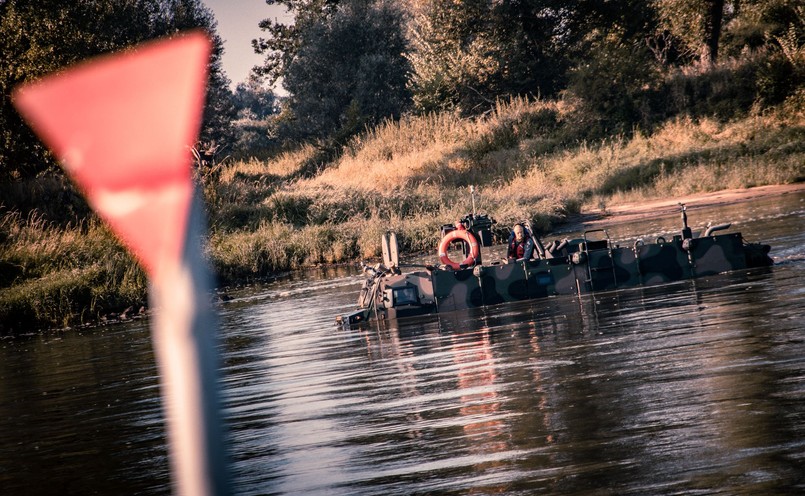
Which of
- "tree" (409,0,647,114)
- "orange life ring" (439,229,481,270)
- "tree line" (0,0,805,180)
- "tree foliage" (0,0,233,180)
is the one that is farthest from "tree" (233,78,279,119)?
"orange life ring" (439,229,481,270)

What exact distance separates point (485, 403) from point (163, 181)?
9011 millimetres

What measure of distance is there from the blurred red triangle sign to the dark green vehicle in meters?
17.6

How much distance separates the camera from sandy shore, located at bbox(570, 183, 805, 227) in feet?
116

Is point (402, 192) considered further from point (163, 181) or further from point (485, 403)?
point (163, 181)

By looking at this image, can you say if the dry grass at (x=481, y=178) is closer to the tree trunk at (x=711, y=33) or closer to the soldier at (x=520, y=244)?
the tree trunk at (x=711, y=33)

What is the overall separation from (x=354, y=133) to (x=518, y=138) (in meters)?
12.6

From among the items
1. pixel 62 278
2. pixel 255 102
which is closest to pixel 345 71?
pixel 62 278

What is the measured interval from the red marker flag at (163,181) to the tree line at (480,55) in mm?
37070

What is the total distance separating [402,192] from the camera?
42.3m

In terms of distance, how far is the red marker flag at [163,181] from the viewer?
1.60m

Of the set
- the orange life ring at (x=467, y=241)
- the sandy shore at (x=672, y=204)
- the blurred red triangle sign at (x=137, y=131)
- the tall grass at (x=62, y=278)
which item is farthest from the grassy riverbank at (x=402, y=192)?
the blurred red triangle sign at (x=137, y=131)

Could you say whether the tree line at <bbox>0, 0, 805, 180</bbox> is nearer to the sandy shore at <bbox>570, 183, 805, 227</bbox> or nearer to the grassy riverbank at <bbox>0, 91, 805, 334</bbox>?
the grassy riverbank at <bbox>0, 91, 805, 334</bbox>

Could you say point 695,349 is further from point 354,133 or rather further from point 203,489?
point 354,133

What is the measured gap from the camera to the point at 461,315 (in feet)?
63.2
